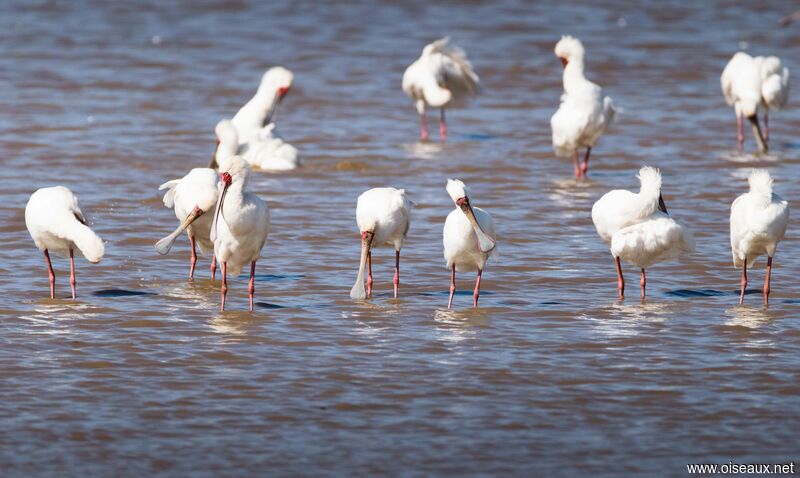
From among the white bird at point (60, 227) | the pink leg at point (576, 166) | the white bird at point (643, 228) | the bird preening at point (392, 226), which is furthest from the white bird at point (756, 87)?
the white bird at point (60, 227)

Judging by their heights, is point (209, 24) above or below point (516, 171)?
above

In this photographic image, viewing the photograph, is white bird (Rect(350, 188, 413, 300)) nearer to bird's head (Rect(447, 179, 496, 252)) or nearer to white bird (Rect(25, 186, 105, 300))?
bird's head (Rect(447, 179, 496, 252))

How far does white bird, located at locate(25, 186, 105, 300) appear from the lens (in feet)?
30.2

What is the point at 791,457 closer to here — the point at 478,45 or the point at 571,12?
the point at 478,45

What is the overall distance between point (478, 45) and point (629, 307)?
16.8 metres

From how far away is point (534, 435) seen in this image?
263 inches

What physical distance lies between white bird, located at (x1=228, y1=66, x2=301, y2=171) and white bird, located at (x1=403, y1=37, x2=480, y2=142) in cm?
191

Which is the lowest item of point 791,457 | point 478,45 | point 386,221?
point 791,457

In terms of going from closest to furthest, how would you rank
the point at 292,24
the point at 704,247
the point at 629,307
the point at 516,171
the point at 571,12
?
the point at 629,307, the point at 704,247, the point at 516,171, the point at 292,24, the point at 571,12

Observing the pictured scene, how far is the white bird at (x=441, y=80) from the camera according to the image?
17.2 metres

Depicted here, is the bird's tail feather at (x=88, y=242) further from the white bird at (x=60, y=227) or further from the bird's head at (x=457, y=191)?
the bird's head at (x=457, y=191)

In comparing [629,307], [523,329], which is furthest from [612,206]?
[523,329]

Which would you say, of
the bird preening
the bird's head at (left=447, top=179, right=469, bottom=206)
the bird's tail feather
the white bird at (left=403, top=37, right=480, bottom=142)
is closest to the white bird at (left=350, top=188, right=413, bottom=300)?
the bird preening

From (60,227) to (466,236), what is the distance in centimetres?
240
